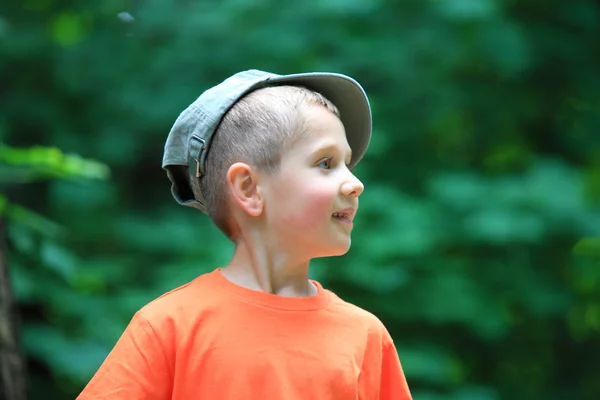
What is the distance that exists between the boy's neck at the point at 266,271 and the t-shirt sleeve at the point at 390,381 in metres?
0.25

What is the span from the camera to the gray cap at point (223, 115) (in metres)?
1.67

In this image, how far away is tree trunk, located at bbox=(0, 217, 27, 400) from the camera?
2.74 meters

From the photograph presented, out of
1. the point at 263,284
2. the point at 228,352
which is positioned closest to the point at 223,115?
the point at 263,284

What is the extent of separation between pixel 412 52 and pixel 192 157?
280cm

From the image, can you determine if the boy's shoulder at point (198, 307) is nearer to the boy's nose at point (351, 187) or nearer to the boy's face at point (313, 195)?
the boy's face at point (313, 195)

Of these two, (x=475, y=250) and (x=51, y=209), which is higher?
(x=51, y=209)

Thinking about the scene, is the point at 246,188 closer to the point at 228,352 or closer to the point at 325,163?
the point at 325,163

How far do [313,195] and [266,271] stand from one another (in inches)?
8.1

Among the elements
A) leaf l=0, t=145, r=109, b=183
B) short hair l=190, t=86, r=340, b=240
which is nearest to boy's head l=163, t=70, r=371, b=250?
short hair l=190, t=86, r=340, b=240

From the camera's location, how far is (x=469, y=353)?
4.55 m

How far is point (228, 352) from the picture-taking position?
1.54 m

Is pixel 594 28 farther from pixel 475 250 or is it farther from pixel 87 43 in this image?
pixel 87 43

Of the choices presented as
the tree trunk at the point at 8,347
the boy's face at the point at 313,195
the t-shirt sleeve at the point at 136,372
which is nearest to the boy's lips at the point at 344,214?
the boy's face at the point at 313,195

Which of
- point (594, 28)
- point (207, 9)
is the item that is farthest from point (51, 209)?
point (594, 28)
